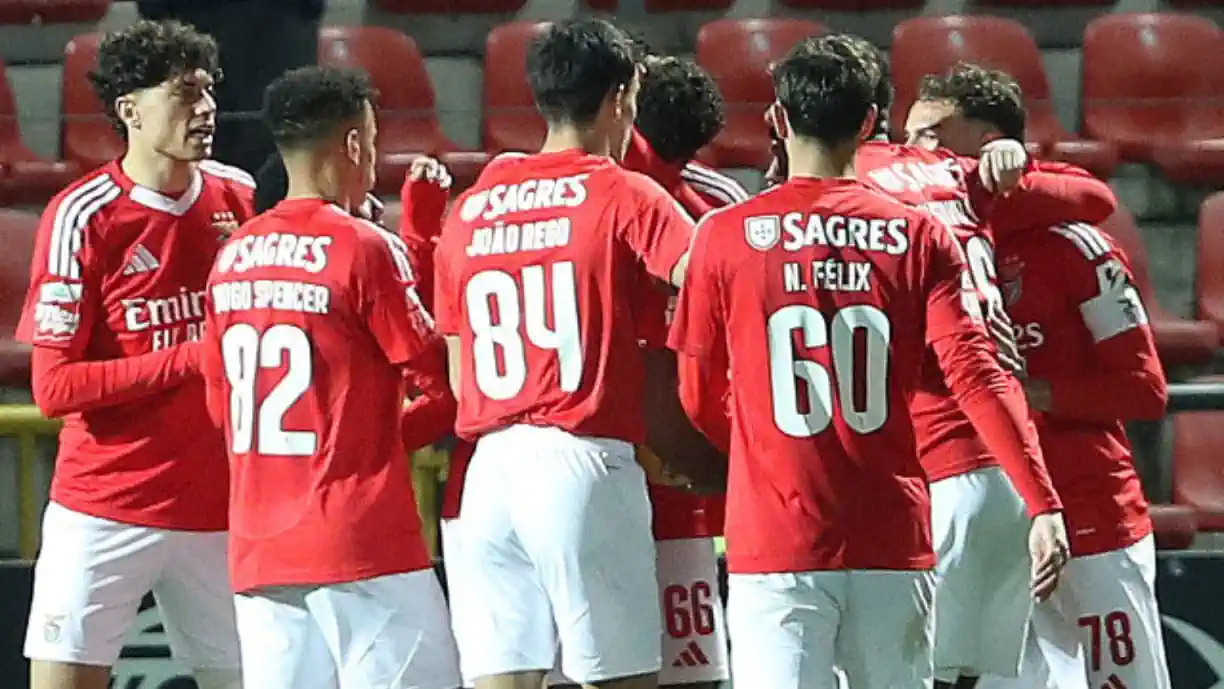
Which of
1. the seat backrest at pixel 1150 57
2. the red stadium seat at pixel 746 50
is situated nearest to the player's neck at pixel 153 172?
the red stadium seat at pixel 746 50

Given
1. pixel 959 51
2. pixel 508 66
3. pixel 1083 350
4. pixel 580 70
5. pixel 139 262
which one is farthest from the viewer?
pixel 959 51

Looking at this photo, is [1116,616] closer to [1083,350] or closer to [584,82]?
[1083,350]

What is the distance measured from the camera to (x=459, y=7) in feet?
A: 23.0

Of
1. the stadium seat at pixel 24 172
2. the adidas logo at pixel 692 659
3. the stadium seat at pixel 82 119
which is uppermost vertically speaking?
the stadium seat at pixel 82 119

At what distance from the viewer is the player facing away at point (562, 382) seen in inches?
144

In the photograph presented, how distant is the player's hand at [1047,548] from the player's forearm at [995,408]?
0.02 m

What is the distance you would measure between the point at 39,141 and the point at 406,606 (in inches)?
96.3

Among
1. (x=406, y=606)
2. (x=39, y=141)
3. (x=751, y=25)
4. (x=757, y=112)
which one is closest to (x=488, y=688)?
(x=406, y=606)

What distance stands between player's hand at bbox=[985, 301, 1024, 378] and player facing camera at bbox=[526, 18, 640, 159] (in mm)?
791

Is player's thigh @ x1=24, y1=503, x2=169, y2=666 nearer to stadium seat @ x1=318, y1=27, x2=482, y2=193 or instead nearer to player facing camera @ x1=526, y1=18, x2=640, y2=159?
player facing camera @ x1=526, y1=18, x2=640, y2=159

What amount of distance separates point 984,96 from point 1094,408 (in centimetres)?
71

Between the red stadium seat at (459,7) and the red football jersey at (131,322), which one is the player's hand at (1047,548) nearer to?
the red football jersey at (131,322)

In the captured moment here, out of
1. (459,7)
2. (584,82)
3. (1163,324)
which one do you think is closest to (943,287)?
(584,82)

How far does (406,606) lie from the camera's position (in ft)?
12.2
